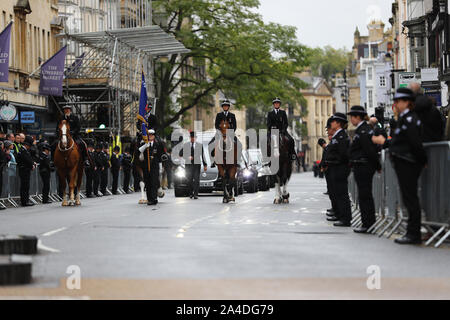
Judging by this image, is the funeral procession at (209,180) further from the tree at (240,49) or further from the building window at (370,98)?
the building window at (370,98)

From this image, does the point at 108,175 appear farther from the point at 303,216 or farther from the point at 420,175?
the point at 420,175

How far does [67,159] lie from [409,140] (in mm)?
13753

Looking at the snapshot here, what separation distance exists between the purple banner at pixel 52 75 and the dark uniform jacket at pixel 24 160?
1447 cm

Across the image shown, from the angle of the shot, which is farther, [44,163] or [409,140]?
[44,163]

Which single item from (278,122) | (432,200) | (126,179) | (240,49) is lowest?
(126,179)

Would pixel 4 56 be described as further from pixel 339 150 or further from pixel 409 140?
pixel 409 140

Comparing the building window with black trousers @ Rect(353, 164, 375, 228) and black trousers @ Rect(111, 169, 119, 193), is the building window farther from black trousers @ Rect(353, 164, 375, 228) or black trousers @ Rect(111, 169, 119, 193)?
black trousers @ Rect(353, 164, 375, 228)

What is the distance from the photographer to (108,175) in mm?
41125

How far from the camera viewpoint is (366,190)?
1588 centimetres

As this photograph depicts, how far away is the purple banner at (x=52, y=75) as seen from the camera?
1681 inches

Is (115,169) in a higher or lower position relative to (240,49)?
lower

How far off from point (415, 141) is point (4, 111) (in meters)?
25.3

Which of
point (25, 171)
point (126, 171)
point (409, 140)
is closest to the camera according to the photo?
point (409, 140)

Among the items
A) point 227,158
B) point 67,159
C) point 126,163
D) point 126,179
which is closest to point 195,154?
point 227,158
